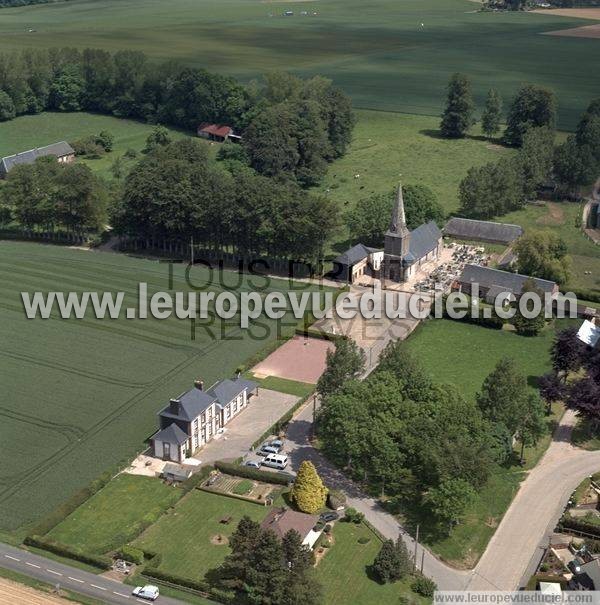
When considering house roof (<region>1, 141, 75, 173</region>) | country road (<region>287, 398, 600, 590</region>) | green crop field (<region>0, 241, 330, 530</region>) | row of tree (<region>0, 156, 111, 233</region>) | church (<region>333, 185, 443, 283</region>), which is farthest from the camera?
house roof (<region>1, 141, 75, 173</region>)

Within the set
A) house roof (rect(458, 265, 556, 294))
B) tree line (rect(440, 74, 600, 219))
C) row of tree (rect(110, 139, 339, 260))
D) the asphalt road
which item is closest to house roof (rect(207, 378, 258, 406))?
the asphalt road

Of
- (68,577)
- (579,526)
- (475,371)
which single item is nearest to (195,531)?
(68,577)

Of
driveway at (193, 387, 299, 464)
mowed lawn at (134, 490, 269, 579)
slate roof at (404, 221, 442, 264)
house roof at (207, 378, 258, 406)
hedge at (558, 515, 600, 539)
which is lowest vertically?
mowed lawn at (134, 490, 269, 579)

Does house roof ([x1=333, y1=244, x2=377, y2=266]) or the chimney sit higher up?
house roof ([x1=333, y1=244, x2=377, y2=266])

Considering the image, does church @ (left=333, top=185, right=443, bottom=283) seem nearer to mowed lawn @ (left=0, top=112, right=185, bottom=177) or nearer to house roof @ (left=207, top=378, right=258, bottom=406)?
house roof @ (left=207, top=378, right=258, bottom=406)

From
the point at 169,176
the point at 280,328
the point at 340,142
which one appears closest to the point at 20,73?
the point at 340,142

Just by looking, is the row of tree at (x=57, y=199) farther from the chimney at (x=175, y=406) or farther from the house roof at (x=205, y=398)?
the chimney at (x=175, y=406)

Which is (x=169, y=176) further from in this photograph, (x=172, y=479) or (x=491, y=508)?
(x=491, y=508)

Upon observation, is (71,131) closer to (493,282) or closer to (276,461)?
(493,282)
